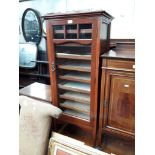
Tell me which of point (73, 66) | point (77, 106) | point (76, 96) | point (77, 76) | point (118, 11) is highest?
point (118, 11)

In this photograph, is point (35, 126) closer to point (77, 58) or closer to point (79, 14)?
point (77, 58)

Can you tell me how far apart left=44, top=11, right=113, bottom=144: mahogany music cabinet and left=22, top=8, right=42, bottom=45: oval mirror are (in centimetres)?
164

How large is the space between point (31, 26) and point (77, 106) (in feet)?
6.93

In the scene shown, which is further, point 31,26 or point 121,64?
point 31,26

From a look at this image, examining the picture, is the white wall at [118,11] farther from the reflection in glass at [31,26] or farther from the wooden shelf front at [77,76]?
the wooden shelf front at [77,76]

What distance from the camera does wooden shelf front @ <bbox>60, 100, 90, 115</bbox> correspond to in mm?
1604

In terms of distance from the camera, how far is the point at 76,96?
162 centimetres

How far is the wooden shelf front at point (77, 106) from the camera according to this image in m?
1.60

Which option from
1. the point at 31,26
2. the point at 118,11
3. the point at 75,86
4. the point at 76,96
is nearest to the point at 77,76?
the point at 75,86

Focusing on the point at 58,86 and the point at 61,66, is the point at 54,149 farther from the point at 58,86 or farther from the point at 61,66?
the point at 61,66

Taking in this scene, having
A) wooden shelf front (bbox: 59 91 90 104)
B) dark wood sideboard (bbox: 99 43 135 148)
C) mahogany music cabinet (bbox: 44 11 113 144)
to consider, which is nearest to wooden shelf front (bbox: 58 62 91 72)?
mahogany music cabinet (bbox: 44 11 113 144)

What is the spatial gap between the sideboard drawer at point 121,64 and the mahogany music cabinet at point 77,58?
102 millimetres

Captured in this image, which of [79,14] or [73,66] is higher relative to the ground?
[79,14]
